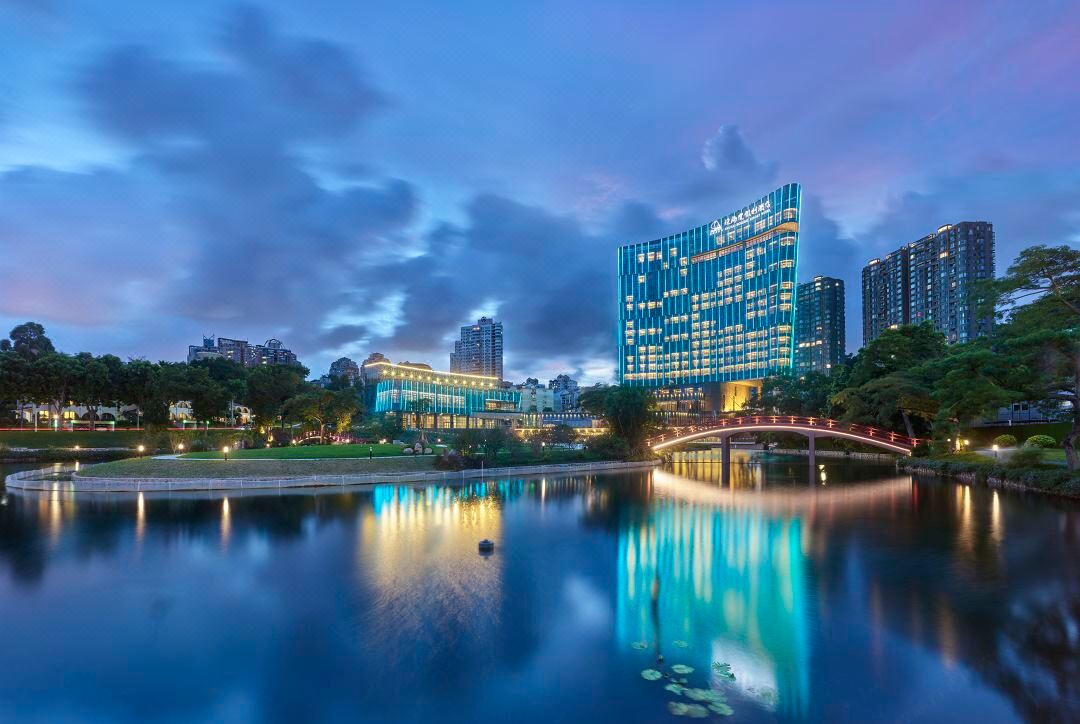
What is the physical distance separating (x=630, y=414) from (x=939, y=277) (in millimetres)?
147602

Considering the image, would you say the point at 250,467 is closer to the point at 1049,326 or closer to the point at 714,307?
the point at 1049,326

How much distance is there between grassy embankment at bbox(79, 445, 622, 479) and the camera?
40750 millimetres

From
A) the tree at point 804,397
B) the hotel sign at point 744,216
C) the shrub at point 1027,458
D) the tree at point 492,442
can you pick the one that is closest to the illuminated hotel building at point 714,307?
the hotel sign at point 744,216

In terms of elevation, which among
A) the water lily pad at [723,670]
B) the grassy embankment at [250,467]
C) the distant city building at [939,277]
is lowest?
the grassy embankment at [250,467]

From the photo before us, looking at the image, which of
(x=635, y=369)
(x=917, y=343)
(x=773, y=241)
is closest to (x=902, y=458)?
(x=917, y=343)

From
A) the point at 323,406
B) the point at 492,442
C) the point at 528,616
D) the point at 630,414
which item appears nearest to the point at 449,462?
the point at 492,442

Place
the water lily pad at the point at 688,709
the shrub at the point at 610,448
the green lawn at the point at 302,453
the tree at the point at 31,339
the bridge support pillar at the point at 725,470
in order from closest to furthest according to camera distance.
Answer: the water lily pad at the point at 688,709
the green lawn at the point at 302,453
the bridge support pillar at the point at 725,470
the shrub at the point at 610,448
the tree at the point at 31,339

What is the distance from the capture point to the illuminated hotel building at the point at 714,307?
449 feet

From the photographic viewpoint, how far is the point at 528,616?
14.9 m

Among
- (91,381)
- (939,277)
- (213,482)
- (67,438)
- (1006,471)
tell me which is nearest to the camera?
(1006,471)

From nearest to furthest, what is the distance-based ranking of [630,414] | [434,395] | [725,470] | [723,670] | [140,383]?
[723,670], [725,470], [630,414], [140,383], [434,395]

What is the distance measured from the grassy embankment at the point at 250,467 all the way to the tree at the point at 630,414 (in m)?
25.1

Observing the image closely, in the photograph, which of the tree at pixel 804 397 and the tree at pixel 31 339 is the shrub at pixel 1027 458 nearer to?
the tree at pixel 804 397

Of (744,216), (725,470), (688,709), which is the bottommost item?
(725,470)
